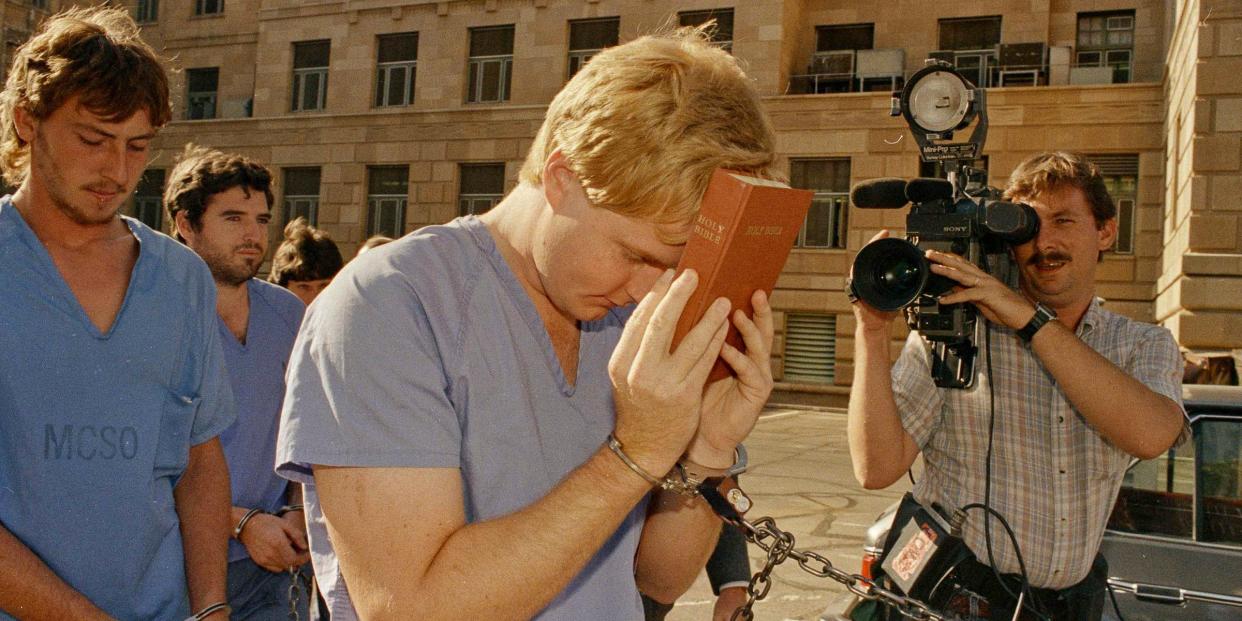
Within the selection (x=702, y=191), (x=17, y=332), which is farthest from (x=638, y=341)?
(x=17, y=332)

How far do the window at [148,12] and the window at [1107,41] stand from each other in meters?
21.5

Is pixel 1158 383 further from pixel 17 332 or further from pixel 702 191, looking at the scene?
pixel 17 332

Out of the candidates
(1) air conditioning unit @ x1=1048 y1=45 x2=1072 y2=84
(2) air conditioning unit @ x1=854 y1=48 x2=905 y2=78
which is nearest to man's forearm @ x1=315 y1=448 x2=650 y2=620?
(1) air conditioning unit @ x1=1048 y1=45 x2=1072 y2=84

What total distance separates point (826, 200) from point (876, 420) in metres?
16.7

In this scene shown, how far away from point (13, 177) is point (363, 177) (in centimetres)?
2089

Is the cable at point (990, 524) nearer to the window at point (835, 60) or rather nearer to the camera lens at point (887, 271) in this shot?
the camera lens at point (887, 271)

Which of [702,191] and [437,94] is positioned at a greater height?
[437,94]

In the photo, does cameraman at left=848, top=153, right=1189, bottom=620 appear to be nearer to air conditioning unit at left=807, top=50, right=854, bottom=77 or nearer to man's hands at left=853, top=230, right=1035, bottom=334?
man's hands at left=853, top=230, right=1035, bottom=334

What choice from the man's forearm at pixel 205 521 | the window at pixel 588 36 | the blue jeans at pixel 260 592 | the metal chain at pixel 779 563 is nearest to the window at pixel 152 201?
the window at pixel 588 36

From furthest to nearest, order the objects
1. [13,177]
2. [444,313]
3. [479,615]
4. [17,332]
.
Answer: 1. [13,177]
2. [17,332]
3. [444,313]
4. [479,615]

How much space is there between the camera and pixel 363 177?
882 inches

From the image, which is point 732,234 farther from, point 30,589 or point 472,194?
point 472,194

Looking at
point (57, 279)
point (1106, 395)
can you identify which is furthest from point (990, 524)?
point (57, 279)

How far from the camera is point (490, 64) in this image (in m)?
21.9
